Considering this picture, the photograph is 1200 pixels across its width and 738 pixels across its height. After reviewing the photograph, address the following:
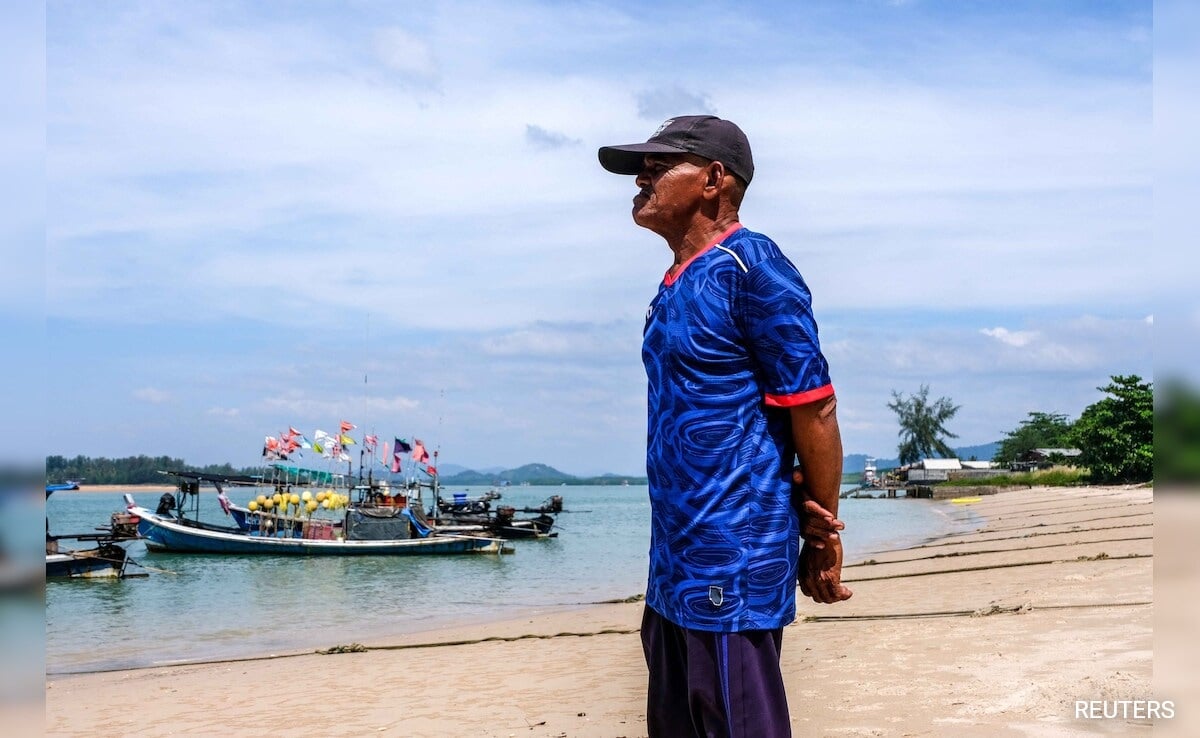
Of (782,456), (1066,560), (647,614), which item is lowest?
(1066,560)

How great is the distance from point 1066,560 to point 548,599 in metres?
10.2

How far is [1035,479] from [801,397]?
6449 cm

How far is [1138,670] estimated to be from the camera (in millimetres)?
4957

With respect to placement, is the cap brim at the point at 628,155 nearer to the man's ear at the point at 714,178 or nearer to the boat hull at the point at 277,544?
the man's ear at the point at 714,178

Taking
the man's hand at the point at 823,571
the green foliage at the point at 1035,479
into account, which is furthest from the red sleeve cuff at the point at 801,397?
the green foliage at the point at 1035,479

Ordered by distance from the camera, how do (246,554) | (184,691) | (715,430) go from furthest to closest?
(246,554) < (184,691) < (715,430)

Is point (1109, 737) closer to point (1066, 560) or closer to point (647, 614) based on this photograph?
point (647, 614)

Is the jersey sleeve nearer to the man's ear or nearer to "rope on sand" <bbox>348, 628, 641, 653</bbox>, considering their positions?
the man's ear

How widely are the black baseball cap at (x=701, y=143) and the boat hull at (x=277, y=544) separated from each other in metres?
27.6

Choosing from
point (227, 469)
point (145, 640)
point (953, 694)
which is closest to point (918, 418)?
point (227, 469)

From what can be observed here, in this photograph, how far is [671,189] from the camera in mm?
2422
